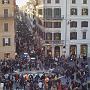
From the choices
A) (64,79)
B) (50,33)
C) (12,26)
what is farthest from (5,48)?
(64,79)

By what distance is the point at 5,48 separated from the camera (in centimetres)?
6450

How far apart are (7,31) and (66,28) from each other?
10.9 m

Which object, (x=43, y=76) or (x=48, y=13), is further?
(x=48, y=13)

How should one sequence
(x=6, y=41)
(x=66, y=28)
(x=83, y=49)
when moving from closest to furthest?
(x=6, y=41)
(x=66, y=28)
(x=83, y=49)

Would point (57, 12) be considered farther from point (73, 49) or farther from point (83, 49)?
point (83, 49)

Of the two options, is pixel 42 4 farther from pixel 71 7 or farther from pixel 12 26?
pixel 12 26

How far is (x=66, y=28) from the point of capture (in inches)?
2822

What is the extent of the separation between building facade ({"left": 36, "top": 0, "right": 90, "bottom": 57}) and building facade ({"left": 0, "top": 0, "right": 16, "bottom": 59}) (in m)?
8.34

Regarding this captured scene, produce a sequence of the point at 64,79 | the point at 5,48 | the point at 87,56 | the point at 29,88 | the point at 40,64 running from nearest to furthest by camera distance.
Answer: the point at 29,88, the point at 64,79, the point at 40,64, the point at 5,48, the point at 87,56

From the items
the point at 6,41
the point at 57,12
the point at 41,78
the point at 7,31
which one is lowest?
the point at 41,78

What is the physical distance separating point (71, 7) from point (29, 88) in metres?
35.7

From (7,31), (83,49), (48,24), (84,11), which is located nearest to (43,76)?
(7,31)

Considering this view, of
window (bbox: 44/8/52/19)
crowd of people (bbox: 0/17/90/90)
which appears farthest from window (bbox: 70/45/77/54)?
crowd of people (bbox: 0/17/90/90)

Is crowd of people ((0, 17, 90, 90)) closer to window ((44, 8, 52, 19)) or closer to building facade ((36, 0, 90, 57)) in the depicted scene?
building facade ((36, 0, 90, 57))
